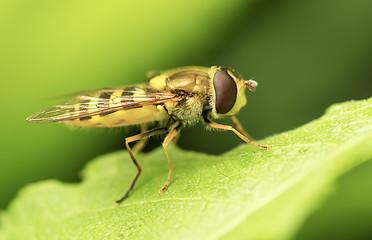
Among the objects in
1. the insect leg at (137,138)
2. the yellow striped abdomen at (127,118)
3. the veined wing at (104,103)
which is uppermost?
the veined wing at (104,103)

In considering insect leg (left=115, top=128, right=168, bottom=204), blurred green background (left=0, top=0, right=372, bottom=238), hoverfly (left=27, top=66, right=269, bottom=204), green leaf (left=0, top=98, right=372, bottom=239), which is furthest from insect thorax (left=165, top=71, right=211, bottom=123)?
blurred green background (left=0, top=0, right=372, bottom=238)

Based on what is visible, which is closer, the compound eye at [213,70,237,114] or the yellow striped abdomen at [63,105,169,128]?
the compound eye at [213,70,237,114]

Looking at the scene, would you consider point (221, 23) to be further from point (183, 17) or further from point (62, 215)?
point (62, 215)

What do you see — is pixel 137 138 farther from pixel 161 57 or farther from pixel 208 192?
pixel 208 192

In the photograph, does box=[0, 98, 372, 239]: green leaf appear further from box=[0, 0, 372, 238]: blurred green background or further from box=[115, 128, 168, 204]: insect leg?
box=[0, 0, 372, 238]: blurred green background

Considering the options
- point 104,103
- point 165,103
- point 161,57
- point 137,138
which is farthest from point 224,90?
point 161,57

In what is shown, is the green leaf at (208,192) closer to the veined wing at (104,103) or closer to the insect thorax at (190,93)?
the insect thorax at (190,93)

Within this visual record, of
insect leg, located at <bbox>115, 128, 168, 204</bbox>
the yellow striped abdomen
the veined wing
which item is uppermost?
the veined wing

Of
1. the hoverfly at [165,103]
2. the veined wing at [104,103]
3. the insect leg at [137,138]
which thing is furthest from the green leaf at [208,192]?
the veined wing at [104,103]
